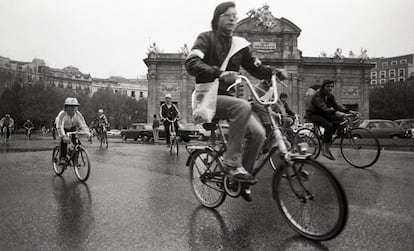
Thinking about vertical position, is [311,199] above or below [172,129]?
below

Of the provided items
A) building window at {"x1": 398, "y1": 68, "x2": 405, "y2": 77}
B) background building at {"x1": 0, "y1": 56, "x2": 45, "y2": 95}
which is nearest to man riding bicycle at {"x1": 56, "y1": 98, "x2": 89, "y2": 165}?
background building at {"x1": 0, "y1": 56, "x2": 45, "y2": 95}

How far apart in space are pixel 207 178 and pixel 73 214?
Answer: 1550 millimetres

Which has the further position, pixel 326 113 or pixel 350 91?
pixel 350 91

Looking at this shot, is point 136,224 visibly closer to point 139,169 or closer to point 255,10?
point 139,169

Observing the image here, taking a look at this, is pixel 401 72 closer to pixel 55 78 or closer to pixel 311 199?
pixel 55 78

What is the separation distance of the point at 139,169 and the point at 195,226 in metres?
4.59

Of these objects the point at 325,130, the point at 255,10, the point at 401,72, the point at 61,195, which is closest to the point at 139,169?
the point at 61,195

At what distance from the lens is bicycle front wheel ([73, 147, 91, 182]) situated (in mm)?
6348

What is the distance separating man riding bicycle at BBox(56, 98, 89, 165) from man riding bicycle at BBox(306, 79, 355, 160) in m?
4.87

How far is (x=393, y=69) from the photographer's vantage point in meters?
119

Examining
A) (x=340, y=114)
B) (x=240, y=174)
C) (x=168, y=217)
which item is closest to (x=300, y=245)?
(x=240, y=174)

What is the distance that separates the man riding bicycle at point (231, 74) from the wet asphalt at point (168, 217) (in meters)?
0.62

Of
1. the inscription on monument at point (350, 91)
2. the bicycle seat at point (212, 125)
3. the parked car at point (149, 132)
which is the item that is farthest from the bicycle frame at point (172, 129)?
the inscription on monument at point (350, 91)

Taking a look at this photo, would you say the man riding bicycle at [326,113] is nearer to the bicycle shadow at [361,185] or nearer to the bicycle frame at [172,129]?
the bicycle shadow at [361,185]
